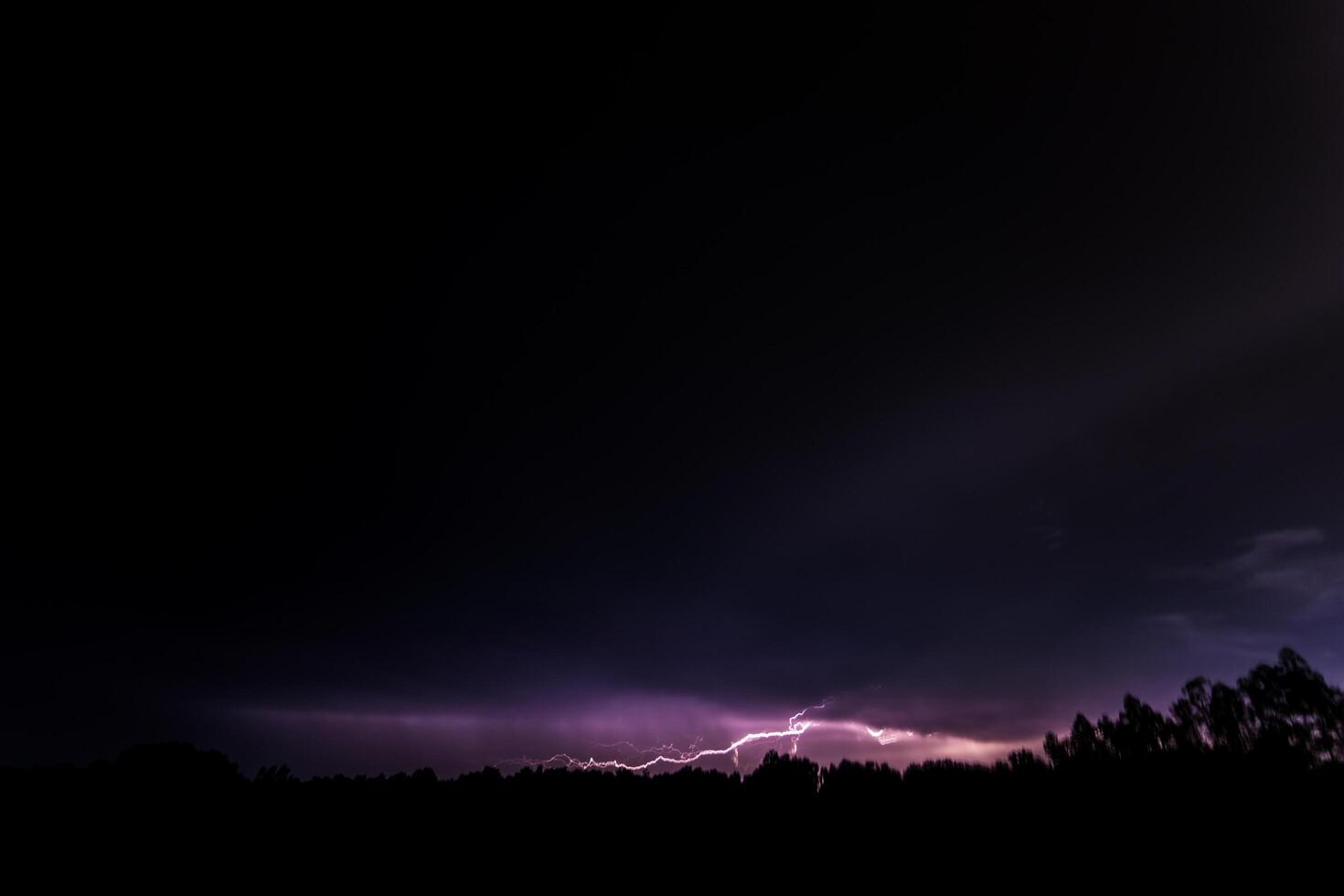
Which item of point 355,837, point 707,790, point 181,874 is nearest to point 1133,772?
point 707,790

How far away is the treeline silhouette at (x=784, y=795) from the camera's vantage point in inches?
323

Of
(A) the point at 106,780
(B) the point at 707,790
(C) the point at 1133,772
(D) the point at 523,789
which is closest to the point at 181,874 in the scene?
(A) the point at 106,780

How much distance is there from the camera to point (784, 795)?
10.8 m

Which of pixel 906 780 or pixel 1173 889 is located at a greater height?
pixel 906 780

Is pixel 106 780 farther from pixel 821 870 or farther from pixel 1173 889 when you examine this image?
pixel 1173 889

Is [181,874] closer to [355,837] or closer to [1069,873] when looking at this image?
[355,837]

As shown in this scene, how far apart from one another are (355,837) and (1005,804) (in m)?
12.3

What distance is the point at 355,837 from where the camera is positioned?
10.7m

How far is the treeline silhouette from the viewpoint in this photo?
820cm

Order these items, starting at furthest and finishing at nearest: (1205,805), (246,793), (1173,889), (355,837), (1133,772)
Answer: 1. (246,793)
2. (355,837)
3. (1133,772)
4. (1205,805)
5. (1173,889)

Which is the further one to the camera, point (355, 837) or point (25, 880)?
point (355, 837)

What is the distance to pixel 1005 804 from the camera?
9.05 metres

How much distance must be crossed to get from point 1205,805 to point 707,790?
828 cm

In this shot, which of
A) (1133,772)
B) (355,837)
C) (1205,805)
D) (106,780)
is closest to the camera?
(1205,805)
